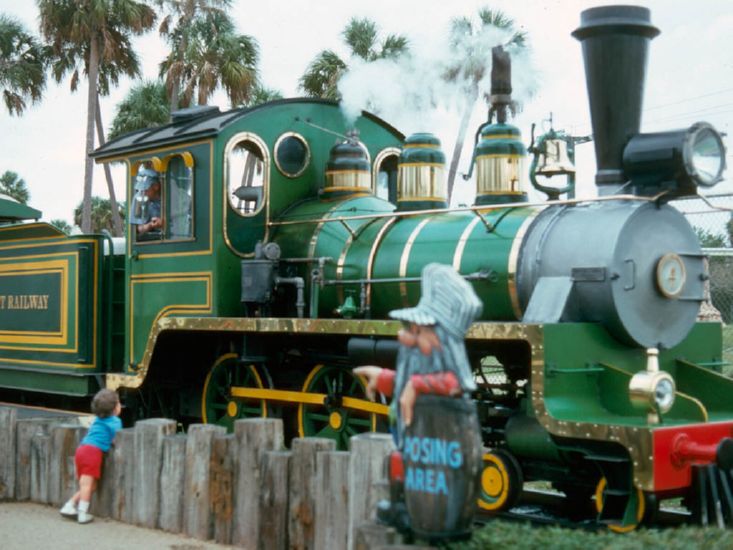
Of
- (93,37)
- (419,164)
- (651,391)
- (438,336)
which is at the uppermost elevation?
(93,37)

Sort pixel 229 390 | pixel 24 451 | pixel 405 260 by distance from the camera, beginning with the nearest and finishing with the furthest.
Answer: pixel 24 451, pixel 405 260, pixel 229 390

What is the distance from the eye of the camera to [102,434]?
6477 mm

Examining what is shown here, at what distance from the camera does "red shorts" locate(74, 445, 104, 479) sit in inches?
252

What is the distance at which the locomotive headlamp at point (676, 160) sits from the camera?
20.1 ft

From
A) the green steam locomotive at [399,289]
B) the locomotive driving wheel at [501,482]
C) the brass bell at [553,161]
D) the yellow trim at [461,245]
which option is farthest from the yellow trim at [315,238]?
the locomotive driving wheel at [501,482]

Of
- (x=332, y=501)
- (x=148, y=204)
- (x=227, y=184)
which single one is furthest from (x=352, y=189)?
(x=332, y=501)

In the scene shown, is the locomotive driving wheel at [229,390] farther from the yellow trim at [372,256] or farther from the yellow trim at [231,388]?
the yellow trim at [372,256]

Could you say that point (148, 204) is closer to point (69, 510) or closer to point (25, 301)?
point (25, 301)

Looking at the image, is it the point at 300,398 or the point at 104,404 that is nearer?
the point at 104,404

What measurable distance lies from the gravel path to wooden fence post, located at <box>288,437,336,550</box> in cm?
55

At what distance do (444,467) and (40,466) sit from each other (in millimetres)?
4035

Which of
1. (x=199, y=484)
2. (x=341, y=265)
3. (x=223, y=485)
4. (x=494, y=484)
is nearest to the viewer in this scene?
(x=223, y=485)

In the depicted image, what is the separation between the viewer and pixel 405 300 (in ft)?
23.5

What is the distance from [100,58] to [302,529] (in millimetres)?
21968
